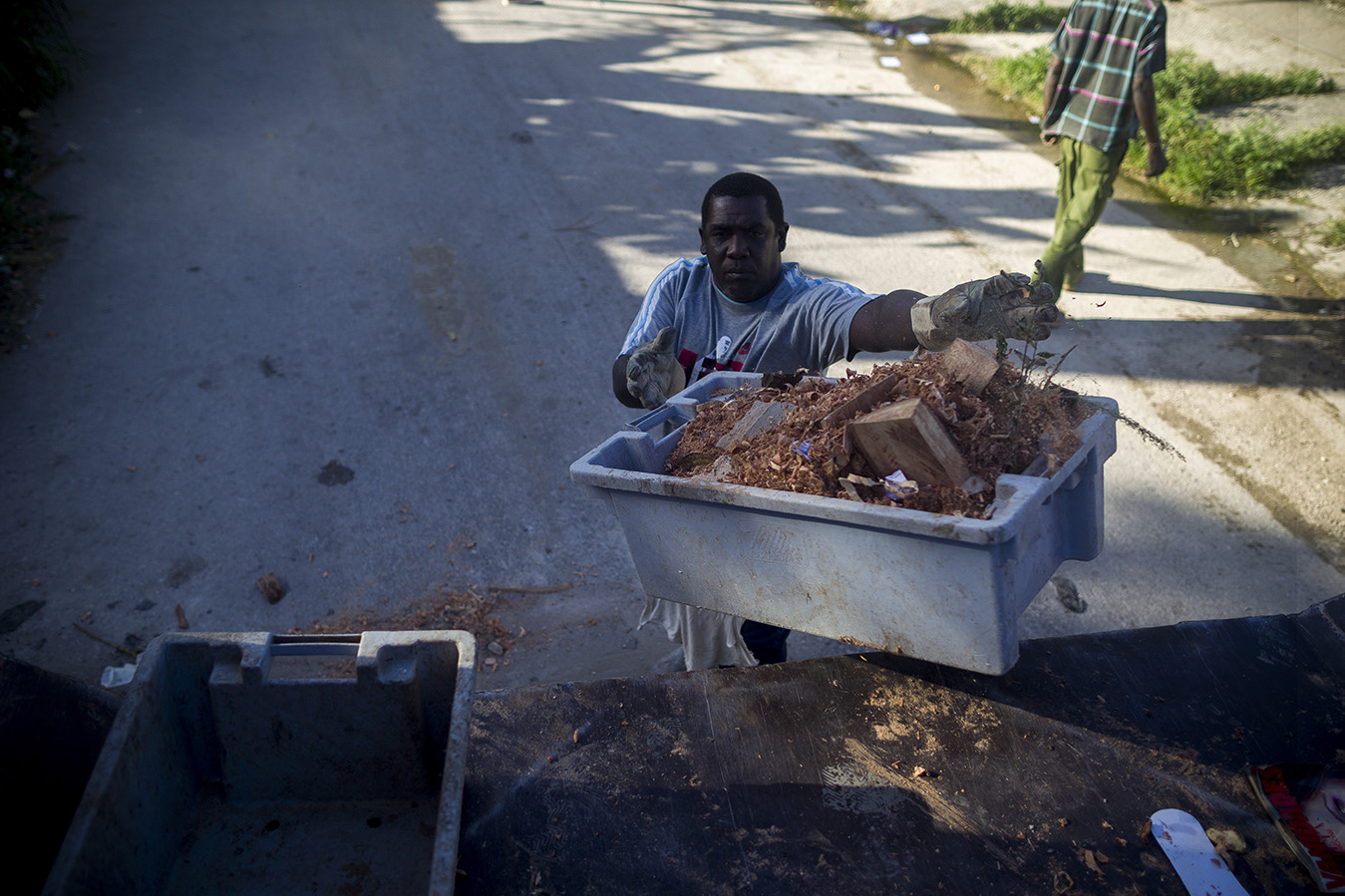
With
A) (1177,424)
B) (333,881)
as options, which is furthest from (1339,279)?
(333,881)

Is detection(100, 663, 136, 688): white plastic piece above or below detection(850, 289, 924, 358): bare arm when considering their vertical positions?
below

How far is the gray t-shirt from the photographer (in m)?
2.31

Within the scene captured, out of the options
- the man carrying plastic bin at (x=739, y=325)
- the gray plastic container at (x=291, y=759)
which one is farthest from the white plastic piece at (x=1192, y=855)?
the gray plastic container at (x=291, y=759)

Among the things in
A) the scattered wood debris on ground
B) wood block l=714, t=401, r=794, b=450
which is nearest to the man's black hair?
wood block l=714, t=401, r=794, b=450

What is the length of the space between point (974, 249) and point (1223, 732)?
4143 mm

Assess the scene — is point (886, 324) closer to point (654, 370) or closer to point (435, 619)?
point (654, 370)

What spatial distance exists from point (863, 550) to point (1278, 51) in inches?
356

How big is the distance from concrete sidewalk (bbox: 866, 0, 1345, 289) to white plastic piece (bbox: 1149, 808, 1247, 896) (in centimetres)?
472

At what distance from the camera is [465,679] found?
1.47 meters

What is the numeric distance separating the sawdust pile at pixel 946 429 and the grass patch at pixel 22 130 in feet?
15.1

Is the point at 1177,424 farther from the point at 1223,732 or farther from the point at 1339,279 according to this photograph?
the point at 1223,732

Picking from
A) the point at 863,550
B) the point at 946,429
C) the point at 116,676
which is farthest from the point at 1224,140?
the point at 116,676

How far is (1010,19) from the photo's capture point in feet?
27.3

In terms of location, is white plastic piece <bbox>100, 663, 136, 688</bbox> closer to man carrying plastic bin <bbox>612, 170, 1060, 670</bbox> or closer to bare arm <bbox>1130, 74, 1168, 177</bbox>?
man carrying plastic bin <bbox>612, 170, 1060, 670</bbox>
